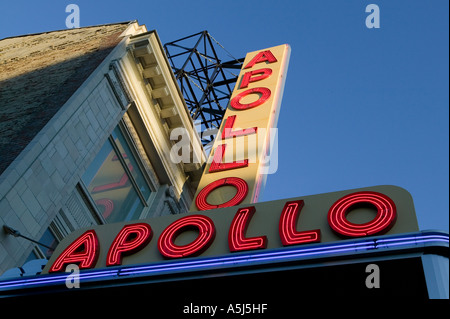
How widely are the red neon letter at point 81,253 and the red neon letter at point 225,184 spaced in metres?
2.46

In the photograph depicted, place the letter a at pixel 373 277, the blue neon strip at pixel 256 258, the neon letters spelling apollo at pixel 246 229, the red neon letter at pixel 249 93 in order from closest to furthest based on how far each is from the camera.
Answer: the blue neon strip at pixel 256 258, the letter a at pixel 373 277, the neon letters spelling apollo at pixel 246 229, the red neon letter at pixel 249 93

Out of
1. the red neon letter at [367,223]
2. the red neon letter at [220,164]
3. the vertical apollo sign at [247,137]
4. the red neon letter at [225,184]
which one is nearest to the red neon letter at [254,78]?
the vertical apollo sign at [247,137]

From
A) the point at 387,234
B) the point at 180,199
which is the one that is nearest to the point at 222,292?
the point at 387,234

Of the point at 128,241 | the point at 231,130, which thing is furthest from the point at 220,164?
the point at 128,241

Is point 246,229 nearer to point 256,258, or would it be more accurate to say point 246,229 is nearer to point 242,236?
point 242,236

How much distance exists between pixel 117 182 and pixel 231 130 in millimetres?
Result: 4602

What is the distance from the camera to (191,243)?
29.1ft

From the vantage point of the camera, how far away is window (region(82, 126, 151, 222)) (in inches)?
598

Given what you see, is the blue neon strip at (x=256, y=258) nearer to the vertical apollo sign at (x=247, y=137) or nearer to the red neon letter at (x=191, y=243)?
the red neon letter at (x=191, y=243)

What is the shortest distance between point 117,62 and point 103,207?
4.92m

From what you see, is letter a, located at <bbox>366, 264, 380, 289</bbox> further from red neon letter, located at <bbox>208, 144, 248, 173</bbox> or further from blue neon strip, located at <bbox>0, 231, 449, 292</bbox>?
red neon letter, located at <bbox>208, 144, 248, 173</bbox>

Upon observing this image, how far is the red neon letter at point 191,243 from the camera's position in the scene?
8711 mm
